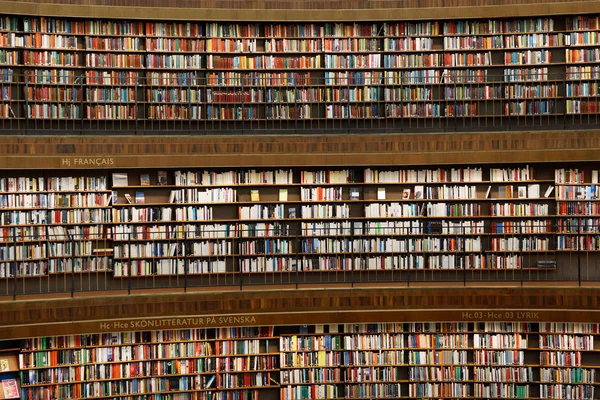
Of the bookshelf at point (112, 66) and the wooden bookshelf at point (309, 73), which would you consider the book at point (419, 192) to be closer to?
the wooden bookshelf at point (309, 73)

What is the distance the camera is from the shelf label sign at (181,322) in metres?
7.29

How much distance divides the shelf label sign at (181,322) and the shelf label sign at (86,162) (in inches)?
63.8

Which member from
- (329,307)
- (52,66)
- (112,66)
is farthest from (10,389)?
(112,66)

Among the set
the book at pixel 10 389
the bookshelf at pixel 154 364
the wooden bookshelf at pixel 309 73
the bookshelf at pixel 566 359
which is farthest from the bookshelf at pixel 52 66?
the bookshelf at pixel 566 359

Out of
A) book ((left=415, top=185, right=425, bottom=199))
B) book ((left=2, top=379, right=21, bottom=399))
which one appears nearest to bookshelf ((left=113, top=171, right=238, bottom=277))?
book ((left=2, top=379, right=21, bottom=399))

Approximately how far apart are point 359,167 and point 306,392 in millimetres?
2414

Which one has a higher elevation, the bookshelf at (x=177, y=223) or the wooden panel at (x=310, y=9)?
the wooden panel at (x=310, y=9)

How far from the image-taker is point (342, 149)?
8.27 meters

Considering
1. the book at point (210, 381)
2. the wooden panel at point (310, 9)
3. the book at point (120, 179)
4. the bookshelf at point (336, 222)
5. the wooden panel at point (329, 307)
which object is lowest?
the book at point (210, 381)

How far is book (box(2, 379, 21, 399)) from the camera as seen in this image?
287 inches

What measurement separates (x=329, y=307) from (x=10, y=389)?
303 centimetres

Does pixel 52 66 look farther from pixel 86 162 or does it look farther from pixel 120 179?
pixel 120 179

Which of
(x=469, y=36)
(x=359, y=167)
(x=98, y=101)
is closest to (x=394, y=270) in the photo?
(x=359, y=167)

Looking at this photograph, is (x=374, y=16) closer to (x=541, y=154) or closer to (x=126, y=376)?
(x=541, y=154)
